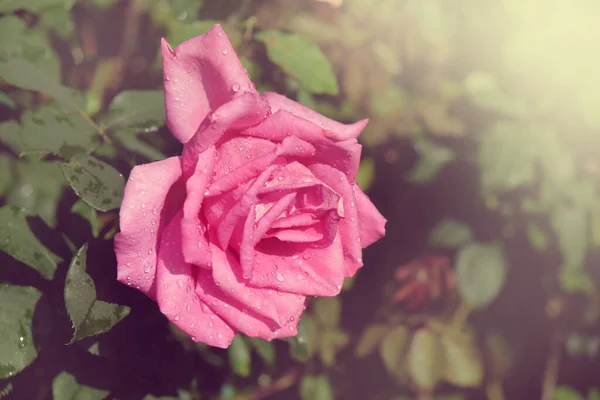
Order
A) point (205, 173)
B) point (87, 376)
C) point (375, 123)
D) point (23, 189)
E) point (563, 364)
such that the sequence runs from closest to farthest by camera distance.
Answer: point (205, 173) < point (87, 376) < point (23, 189) < point (375, 123) < point (563, 364)

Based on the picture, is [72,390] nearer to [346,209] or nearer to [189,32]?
[346,209]

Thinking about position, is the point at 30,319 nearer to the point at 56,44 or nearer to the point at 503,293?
the point at 56,44

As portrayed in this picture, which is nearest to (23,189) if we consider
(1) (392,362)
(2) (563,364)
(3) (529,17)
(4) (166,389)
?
(4) (166,389)

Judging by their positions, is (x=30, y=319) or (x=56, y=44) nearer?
(x=30, y=319)

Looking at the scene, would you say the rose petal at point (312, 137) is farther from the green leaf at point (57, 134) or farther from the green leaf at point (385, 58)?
the green leaf at point (385, 58)

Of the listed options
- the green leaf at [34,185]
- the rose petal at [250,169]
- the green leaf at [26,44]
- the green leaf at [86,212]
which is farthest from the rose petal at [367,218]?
the green leaf at [34,185]

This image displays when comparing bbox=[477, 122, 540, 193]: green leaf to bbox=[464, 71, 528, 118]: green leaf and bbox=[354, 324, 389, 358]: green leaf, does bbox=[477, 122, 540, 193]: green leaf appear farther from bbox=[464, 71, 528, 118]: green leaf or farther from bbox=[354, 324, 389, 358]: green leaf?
bbox=[354, 324, 389, 358]: green leaf
